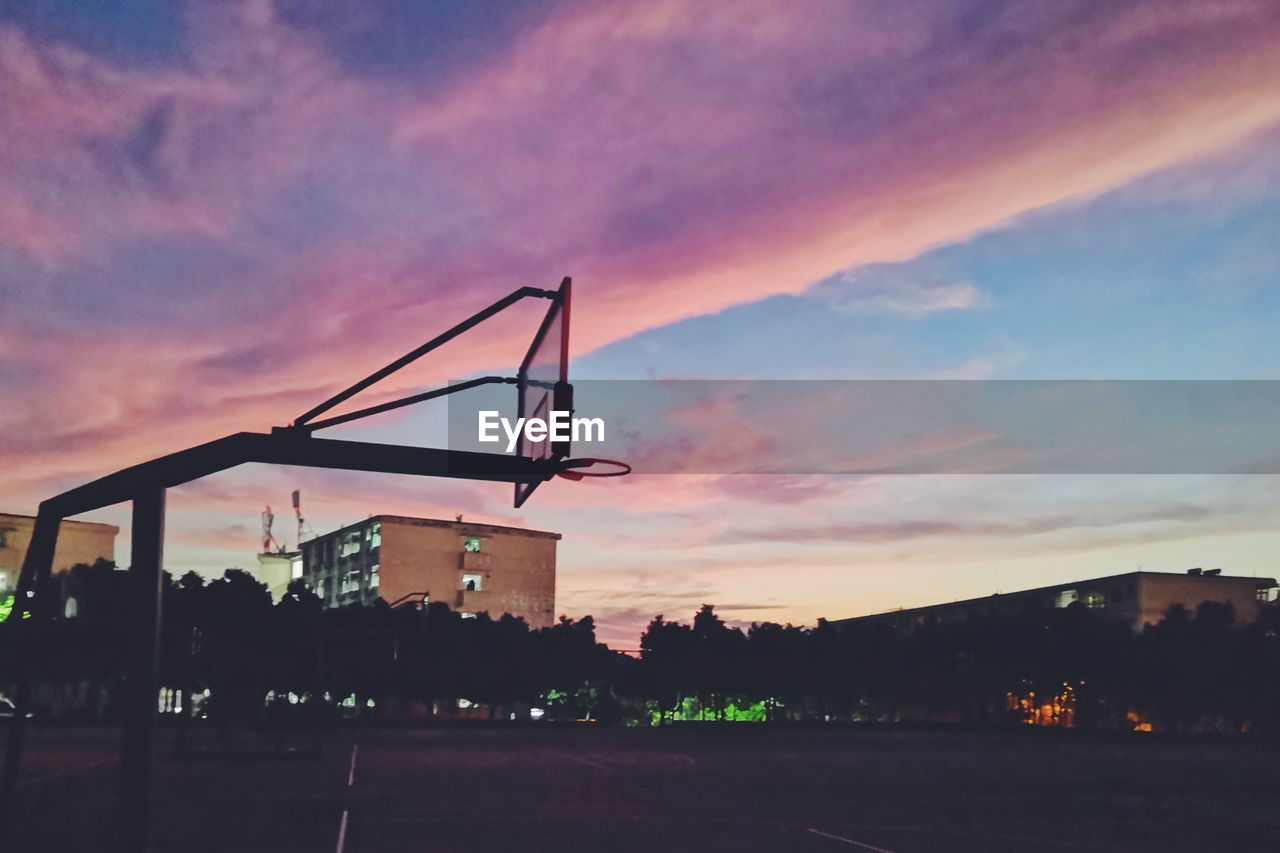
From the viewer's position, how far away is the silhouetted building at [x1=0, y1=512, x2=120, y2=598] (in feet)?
425

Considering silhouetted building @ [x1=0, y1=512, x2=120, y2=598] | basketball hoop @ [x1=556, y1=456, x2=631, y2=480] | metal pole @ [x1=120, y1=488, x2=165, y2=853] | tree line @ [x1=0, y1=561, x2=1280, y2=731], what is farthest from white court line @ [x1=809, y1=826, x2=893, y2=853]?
silhouetted building @ [x1=0, y1=512, x2=120, y2=598]

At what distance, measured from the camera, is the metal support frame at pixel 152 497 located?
12102 mm

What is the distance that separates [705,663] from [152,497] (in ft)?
290

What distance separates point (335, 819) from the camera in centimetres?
2136

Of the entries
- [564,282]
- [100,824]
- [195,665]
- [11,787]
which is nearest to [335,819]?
[100,824]

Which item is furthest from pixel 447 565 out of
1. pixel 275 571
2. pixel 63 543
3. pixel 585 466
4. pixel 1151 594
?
pixel 585 466

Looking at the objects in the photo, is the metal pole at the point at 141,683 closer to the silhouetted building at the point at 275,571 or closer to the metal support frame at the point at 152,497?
the metal support frame at the point at 152,497

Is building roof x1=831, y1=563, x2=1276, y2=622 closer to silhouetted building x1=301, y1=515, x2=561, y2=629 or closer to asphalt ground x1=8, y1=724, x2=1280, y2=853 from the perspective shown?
silhouetted building x1=301, y1=515, x2=561, y2=629

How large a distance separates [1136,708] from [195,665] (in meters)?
69.4

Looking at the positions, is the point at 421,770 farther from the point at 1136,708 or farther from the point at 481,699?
the point at 1136,708

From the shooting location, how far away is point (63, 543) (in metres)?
131

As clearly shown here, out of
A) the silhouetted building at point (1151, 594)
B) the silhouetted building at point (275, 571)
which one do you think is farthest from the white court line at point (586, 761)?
the silhouetted building at point (275, 571)

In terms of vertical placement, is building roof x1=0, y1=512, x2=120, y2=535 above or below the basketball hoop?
above

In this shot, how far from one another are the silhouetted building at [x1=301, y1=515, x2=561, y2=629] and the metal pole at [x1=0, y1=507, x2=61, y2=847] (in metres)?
138
